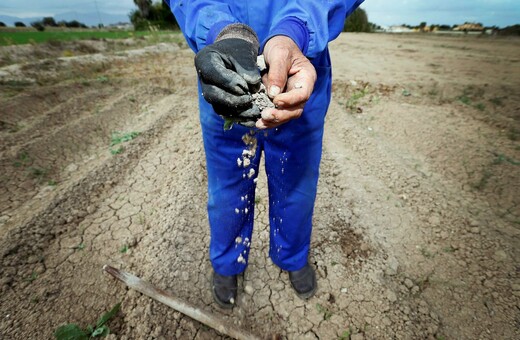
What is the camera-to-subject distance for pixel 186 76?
5.55 m

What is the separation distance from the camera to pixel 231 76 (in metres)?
0.79

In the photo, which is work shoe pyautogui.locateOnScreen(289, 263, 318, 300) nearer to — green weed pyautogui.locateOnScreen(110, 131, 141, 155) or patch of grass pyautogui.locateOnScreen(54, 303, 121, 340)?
patch of grass pyautogui.locateOnScreen(54, 303, 121, 340)

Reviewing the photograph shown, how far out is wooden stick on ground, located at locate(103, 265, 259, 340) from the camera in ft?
4.48

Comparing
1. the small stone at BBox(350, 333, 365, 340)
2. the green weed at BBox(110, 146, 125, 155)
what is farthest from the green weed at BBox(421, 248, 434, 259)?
the green weed at BBox(110, 146, 125, 155)

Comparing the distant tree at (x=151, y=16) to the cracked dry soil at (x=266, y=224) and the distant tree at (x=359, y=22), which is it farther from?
the cracked dry soil at (x=266, y=224)

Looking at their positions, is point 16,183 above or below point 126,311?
above

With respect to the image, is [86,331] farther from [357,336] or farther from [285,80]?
[285,80]

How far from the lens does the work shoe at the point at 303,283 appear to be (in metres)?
1.62

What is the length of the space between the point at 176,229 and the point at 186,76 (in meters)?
4.38

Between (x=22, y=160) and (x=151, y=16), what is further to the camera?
(x=151, y=16)

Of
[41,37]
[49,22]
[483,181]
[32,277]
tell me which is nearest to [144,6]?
[49,22]

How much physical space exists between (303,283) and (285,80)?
1.27 m

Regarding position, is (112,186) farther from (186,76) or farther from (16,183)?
(186,76)

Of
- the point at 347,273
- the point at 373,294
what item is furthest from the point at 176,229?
the point at 373,294
